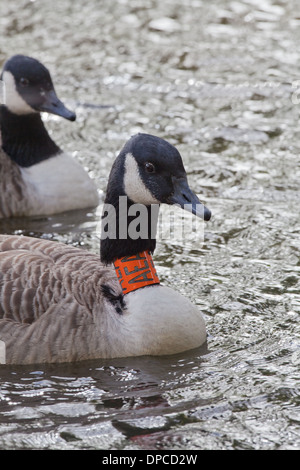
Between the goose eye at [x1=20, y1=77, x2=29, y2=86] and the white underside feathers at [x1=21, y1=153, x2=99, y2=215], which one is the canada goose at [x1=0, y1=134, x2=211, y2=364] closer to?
the white underside feathers at [x1=21, y1=153, x2=99, y2=215]

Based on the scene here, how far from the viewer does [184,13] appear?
1667 centimetres

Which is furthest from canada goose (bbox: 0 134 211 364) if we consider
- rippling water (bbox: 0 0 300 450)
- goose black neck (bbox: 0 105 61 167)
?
goose black neck (bbox: 0 105 61 167)

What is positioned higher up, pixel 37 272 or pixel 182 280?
pixel 37 272

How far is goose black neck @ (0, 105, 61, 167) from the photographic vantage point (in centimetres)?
1061

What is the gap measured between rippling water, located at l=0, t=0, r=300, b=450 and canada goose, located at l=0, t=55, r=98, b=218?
0.23 m

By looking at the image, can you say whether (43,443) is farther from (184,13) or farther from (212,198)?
(184,13)

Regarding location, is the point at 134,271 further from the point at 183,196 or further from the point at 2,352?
the point at 2,352

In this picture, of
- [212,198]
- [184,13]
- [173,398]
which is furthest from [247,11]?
[173,398]

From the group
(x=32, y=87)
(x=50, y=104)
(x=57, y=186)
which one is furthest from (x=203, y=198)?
(x=32, y=87)

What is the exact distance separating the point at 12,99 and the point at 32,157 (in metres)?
0.71

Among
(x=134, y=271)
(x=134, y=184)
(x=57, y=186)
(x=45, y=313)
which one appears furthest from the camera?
(x=57, y=186)

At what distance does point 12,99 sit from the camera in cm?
1048

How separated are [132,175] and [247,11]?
34.1 ft
